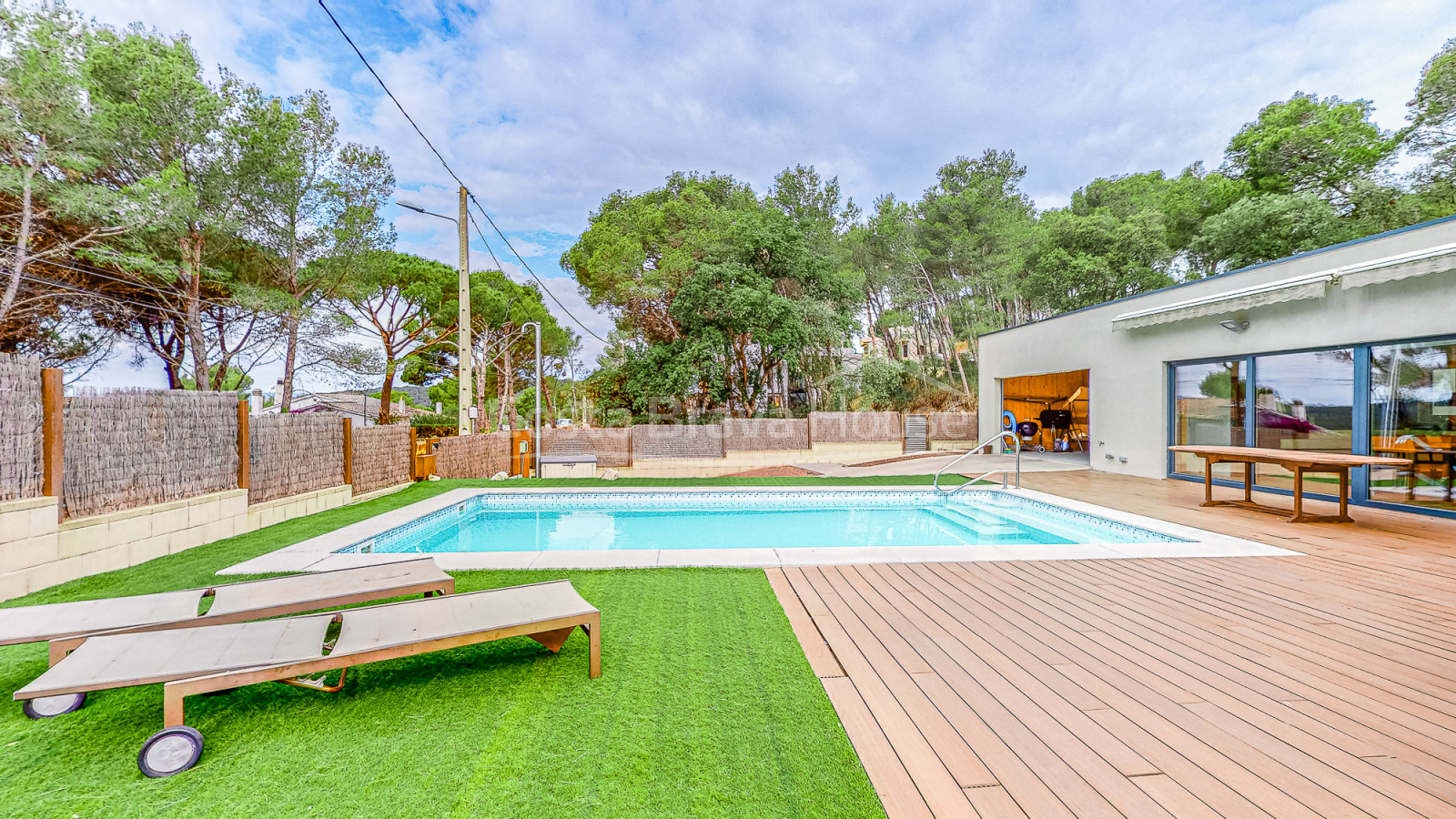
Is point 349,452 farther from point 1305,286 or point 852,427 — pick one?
point 1305,286

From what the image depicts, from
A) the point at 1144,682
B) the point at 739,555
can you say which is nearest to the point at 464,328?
the point at 739,555

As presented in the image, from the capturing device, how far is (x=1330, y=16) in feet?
46.3

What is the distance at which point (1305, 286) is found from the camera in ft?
21.5

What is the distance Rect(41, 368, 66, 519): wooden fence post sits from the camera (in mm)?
3904

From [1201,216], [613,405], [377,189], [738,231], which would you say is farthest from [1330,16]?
[377,189]

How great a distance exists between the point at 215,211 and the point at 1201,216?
91.1 feet

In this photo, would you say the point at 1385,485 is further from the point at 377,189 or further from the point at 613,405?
the point at 377,189

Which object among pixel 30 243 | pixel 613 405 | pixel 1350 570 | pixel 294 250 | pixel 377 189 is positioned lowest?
pixel 1350 570

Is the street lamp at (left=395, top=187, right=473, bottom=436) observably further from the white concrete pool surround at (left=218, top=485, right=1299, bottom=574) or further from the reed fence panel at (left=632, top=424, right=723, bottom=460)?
the white concrete pool surround at (left=218, top=485, right=1299, bottom=574)

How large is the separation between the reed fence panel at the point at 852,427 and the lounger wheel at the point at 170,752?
46.0ft

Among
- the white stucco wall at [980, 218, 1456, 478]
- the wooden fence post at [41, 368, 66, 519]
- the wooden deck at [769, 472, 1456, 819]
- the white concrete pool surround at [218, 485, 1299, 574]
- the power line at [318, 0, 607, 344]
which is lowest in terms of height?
the white concrete pool surround at [218, 485, 1299, 574]

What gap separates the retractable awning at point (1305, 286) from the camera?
5500mm

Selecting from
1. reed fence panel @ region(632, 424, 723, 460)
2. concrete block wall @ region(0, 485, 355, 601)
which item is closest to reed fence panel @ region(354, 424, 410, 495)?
concrete block wall @ region(0, 485, 355, 601)

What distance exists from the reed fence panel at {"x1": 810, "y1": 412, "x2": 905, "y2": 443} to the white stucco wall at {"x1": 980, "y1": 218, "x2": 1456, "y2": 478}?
3.34 meters
